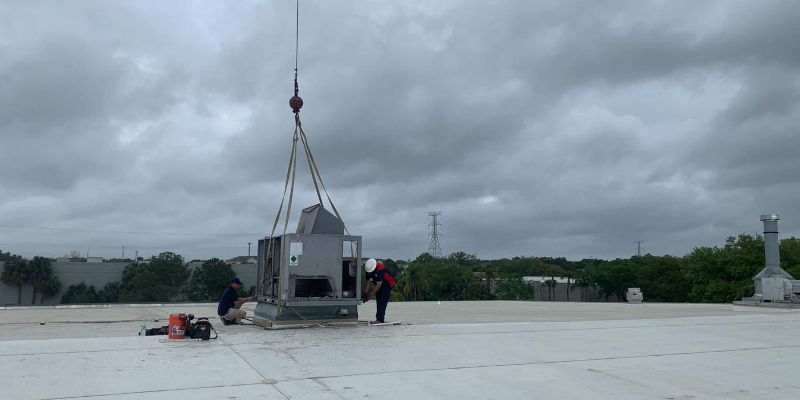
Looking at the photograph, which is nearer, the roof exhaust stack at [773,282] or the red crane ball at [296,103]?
the red crane ball at [296,103]

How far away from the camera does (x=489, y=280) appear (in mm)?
72250

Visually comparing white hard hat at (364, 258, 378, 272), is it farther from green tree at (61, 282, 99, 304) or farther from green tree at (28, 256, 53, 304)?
green tree at (28, 256, 53, 304)

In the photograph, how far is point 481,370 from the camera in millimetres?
7059

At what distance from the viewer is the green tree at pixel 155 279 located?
56.1 metres

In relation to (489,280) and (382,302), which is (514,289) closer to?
(489,280)

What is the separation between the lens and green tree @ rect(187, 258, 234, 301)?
59250 mm

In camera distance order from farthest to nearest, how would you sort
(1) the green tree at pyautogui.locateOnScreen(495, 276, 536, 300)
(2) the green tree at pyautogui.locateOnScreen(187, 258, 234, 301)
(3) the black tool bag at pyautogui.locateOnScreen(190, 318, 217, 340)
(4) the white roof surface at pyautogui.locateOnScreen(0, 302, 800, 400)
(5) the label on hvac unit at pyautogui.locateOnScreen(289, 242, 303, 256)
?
(1) the green tree at pyautogui.locateOnScreen(495, 276, 536, 300)
(2) the green tree at pyautogui.locateOnScreen(187, 258, 234, 301)
(5) the label on hvac unit at pyautogui.locateOnScreen(289, 242, 303, 256)
(3) the black tool bag at pyautogui.locateOnScreen(190, 318, 217, 340)
(4) the white roof surface at pyautogui.locateOnScreen(0, 302, 800, 400)

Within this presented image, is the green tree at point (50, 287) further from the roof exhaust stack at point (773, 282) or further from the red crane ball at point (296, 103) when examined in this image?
the roof exhaust stack at point (773, 282)

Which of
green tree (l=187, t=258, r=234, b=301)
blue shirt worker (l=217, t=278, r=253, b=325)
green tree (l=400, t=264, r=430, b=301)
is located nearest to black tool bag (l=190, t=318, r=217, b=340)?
blue shirt worker (l=217, t=278, r=253, b=325)

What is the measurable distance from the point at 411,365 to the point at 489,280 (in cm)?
6653

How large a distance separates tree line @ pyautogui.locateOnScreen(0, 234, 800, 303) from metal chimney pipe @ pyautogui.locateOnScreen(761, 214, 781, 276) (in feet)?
72.7

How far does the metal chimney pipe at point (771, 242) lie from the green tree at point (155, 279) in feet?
174

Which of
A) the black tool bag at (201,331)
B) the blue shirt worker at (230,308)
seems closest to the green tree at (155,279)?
the blue shirt worker at (230,308)

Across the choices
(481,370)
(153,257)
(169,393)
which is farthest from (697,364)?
(153,257)
